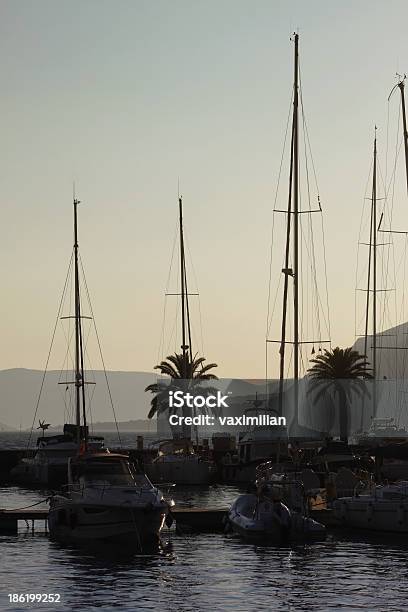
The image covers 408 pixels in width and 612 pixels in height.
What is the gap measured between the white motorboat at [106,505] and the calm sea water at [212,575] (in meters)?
0.90

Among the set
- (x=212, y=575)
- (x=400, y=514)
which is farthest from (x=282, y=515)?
(x=212, y=575)

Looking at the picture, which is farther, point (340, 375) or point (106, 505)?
point (340, 375)

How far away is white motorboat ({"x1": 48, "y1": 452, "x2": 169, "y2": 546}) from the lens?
1890 inches

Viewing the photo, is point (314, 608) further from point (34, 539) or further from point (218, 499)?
point (218, 499)

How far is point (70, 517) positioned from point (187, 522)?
6.61 meters

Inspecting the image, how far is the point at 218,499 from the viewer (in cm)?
7400

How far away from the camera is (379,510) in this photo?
5175 centimetres

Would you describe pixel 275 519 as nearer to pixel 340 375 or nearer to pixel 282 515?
pixel 282 515

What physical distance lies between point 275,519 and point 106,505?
260 inches

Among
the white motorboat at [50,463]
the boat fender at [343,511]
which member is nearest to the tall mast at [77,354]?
the white motorboat at [50,463]

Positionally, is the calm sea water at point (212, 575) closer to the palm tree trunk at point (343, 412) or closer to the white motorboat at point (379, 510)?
the white motorboat at point (379, 510)

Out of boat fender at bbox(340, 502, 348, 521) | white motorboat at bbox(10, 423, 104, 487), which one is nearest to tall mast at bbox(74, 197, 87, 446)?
white motorboat at bbox(10, 423, 104, 487)

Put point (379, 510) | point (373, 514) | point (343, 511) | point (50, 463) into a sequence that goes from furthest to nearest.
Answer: point (50, 463)
point (343, 511)
point (373, 514)
point (379, 510)

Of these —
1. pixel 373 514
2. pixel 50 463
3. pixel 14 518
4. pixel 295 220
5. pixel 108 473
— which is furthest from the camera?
pixel 50 463
